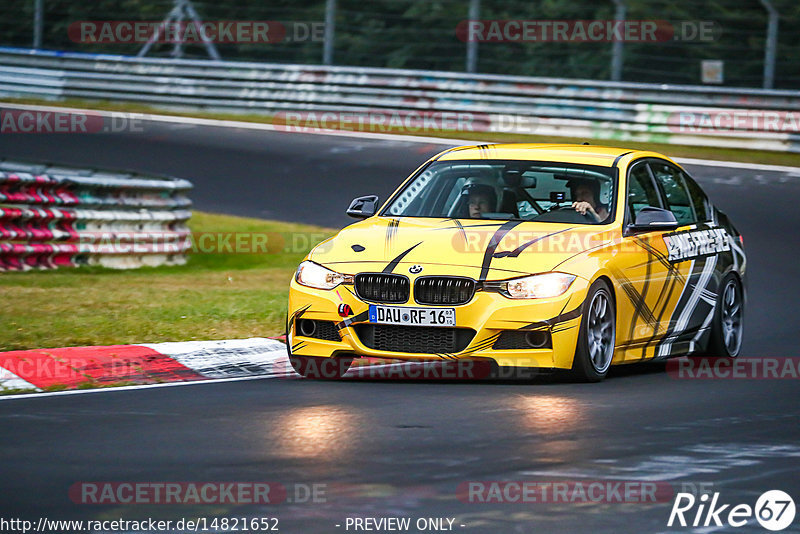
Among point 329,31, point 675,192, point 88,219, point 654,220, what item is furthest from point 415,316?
point 329,31

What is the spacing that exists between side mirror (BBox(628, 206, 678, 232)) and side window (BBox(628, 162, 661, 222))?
200 mm

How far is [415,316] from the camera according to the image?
938cm

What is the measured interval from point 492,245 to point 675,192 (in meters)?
2.33

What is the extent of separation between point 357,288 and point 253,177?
13718mm

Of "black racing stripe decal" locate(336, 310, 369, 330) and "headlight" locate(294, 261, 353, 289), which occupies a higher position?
"headlight" locate(294, 261, 353, 289)

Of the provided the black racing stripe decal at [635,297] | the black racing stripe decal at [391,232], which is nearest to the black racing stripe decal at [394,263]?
the black racing stripe decal at [391,232]

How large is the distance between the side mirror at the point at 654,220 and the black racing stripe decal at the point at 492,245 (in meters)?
0.80

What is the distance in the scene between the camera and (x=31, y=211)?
15266 millimetres

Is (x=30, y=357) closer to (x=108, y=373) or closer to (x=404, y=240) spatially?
(x=108, y=373)

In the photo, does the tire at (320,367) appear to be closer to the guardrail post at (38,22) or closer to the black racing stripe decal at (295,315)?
the black racing stripe decal at (295,315)

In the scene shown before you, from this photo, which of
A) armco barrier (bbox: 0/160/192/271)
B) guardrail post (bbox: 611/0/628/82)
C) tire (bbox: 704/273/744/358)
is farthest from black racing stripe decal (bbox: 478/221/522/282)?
guardrail post (bbox: 611/0/628/82)

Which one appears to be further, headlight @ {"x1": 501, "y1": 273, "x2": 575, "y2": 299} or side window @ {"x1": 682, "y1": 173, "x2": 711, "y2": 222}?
side window @ {"x1": 682, "y1": 173, "x2": 711, "y2": 222}

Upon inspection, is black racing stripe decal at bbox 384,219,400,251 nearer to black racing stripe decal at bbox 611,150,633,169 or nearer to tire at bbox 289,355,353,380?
tire at bbox 289,355,353,380

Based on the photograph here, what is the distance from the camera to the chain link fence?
24.9 m
